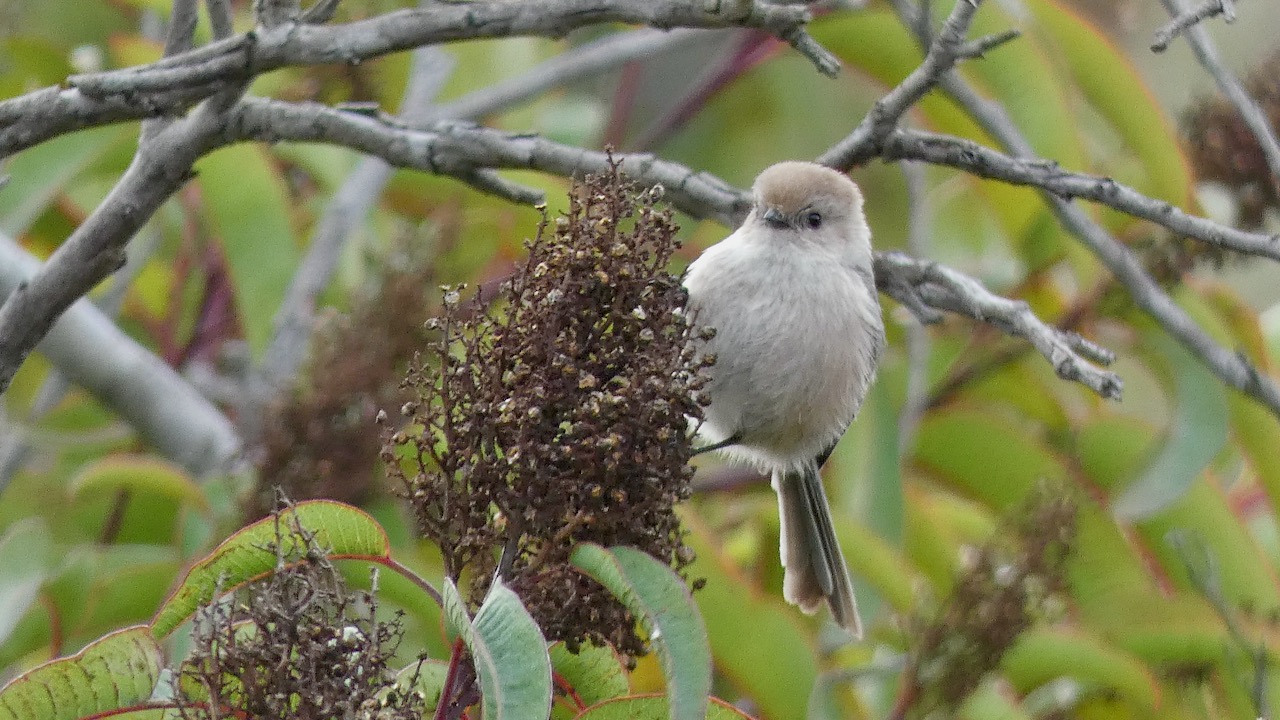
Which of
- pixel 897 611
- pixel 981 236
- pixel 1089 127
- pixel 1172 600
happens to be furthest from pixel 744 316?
pixel 1089 127

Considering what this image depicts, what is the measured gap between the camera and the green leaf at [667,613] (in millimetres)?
1561

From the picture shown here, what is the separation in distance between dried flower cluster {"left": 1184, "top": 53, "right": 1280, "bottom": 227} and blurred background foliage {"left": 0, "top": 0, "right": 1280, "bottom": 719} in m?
0.08

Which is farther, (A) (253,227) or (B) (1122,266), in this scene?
(A) (253,227)

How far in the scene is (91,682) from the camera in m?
1.76

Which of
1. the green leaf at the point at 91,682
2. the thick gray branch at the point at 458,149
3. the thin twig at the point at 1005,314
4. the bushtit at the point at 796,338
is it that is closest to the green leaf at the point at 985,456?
the bushtit at the point at 796,338

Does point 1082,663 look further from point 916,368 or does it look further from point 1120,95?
point 1120,95

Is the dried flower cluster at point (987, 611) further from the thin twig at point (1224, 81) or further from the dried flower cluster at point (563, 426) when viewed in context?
the dried flower cluster at point (563, 426)

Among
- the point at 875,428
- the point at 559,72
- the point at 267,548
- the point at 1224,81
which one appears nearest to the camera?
the point at 267,548

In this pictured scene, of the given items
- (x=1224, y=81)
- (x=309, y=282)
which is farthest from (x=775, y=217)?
(x=309, y=282)

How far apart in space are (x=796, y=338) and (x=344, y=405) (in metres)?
1.16

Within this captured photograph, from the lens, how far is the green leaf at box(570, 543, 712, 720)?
156cm

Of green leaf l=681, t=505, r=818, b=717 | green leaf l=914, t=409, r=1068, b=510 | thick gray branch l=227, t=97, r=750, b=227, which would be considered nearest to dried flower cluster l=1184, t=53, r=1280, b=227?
green leaf l=914, t=409, r=1068, b=510

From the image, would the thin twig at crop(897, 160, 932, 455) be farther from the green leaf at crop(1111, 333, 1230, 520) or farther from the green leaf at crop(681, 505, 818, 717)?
the green leaf at crop(681, 505, 818, 717)

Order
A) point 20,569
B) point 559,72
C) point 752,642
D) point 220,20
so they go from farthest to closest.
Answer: point 559,72, point 752,642, point 20,569, point 220,20
